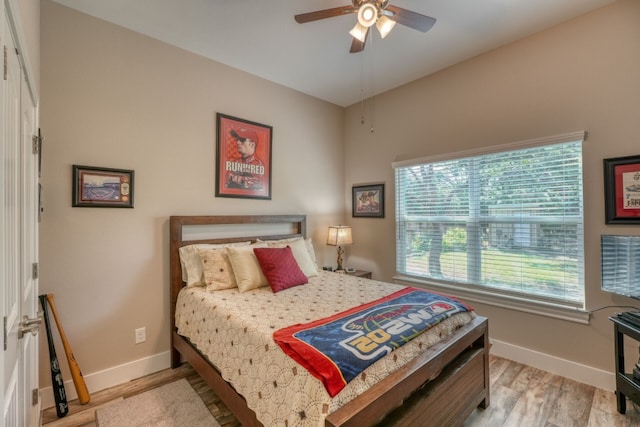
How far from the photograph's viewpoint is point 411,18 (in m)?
1.84

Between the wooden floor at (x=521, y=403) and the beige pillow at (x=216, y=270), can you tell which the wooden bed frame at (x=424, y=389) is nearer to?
the wooden floor at (x=521, y=403)

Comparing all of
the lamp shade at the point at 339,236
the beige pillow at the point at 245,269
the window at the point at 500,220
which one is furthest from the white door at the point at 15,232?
A: the window at the point at 500,220

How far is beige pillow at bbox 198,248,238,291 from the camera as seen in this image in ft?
7.99

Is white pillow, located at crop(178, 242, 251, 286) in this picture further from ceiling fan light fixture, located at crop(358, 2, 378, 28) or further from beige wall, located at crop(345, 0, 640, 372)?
beige wall, located at crop(345, 0, 640, 372)

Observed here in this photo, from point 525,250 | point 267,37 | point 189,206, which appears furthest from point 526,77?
point 189,206

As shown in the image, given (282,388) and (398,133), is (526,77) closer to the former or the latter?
(398,133)

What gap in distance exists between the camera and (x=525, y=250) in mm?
2613

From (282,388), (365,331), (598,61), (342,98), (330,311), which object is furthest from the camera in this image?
(342,98)

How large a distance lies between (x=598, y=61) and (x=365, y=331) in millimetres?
2741

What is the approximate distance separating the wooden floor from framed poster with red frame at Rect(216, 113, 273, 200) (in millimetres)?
1769

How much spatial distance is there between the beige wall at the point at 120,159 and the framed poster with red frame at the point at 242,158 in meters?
0.10

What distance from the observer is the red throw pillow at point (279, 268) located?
8.02ft

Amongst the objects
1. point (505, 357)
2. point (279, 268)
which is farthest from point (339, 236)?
point (505, 357)

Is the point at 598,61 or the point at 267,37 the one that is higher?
the point at 267,37
